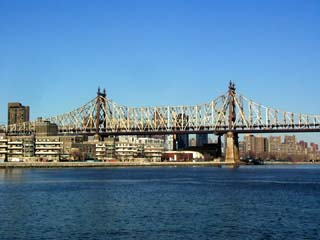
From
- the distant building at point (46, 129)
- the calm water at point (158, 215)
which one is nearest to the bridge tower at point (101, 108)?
the distant building at point (46, 129)

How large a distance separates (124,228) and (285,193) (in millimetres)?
25479

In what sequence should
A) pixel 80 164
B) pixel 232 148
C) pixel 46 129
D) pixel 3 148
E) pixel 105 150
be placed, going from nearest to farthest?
pixel 80 164, pixel 3 148, pixel 232 148, pixel 105 150, pixel 46 129

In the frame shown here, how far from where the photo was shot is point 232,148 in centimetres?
15062

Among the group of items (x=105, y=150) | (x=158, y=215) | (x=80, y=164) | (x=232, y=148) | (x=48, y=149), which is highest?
(x=48, y=149)

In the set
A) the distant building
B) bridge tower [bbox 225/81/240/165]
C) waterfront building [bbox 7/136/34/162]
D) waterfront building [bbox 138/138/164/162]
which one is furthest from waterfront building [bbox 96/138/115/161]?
bridge tower [bbox 225/81/240/165]

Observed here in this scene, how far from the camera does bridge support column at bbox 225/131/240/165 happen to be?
151 meters

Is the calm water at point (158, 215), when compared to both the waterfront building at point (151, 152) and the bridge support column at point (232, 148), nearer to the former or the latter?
the bridge support column at point (232, 148)

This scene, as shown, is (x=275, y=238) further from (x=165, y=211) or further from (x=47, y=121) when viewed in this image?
(x=47, y=121)

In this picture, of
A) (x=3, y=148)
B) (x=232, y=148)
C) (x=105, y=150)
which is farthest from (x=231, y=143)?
(x=3, y=148)

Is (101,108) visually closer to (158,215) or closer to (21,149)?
(21,149)

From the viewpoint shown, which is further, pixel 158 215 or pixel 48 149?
pixel 48 149

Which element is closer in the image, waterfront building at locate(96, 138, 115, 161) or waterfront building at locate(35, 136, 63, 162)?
waterfront building at locate(35, 136, 63, 162)

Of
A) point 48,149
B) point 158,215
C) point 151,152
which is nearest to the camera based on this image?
point 158,215

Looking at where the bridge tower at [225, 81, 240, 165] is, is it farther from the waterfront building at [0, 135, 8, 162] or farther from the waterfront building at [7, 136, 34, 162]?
the waterfront building at [0, 135, 8, 162]
